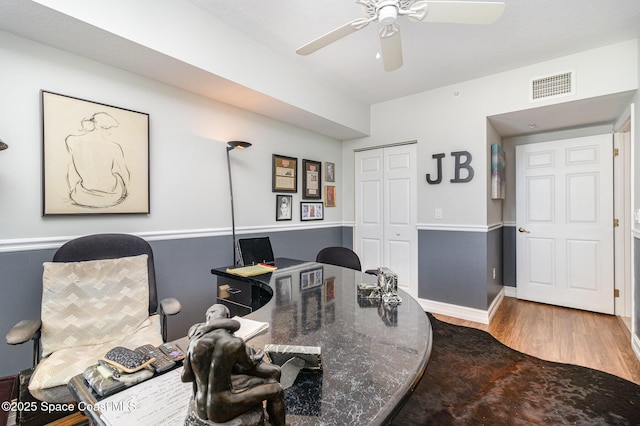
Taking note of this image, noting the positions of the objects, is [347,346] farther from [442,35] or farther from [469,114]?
[469,114]

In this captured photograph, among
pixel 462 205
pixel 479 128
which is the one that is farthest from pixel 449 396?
pixel 479 128

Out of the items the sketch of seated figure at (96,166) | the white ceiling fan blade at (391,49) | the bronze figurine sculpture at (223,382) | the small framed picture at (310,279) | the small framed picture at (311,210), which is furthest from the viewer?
the small framed picture at (311,210)

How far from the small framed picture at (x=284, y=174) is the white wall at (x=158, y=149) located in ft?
0.28

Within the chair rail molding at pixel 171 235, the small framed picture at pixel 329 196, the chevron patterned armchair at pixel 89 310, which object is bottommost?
the chevron patterned armchair at pixel 89 310

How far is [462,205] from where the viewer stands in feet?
10.9

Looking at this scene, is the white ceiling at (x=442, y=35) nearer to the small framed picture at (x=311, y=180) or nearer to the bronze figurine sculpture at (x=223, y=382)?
the small framed picture at (x=311, y=180)

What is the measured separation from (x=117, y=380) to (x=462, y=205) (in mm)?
3395

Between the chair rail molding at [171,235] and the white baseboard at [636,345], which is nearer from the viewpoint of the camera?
the chair rail molding at [171,235]

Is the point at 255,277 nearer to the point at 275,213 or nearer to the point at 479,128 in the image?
the point at 275,213

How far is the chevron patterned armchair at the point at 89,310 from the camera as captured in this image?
4.36 feet

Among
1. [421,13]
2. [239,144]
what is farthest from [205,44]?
[421,13]

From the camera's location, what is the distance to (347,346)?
94 cm

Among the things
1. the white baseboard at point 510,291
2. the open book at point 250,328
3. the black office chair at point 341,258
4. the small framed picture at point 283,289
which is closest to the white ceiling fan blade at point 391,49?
the black office chair at point 341,258

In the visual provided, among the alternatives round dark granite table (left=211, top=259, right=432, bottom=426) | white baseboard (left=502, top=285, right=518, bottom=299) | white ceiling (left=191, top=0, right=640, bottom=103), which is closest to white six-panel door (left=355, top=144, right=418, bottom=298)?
white ceiling (left=191, top=0, right=640, bottom=103)
